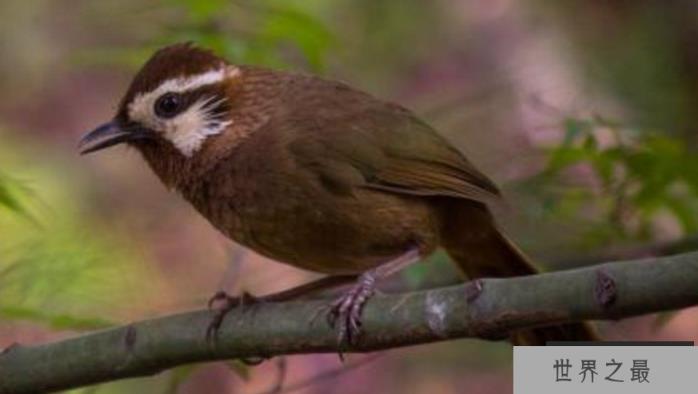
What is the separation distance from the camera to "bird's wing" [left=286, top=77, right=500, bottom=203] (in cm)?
378

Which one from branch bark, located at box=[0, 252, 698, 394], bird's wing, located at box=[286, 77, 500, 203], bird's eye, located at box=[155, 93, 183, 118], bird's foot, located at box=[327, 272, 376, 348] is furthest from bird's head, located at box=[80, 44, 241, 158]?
bird's foot, located at box=[327, 272, 376, 348]

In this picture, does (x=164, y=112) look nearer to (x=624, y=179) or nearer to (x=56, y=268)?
(x=56, y=268)

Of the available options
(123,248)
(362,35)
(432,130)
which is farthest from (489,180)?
(362,35)

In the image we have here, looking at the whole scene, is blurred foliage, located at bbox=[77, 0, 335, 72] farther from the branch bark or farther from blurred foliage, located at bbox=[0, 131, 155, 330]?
the branch bark

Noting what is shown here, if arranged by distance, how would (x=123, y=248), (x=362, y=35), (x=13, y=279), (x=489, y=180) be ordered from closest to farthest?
(x=489, y=180) → (x=13, y=279) → (x=123, y=248) → (x=362, y=35)

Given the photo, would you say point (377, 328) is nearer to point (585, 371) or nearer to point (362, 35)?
point (585, 371)

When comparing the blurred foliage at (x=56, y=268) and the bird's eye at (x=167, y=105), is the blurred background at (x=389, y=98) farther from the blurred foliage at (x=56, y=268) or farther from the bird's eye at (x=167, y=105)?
the bird's eye at (x=167, y=105)

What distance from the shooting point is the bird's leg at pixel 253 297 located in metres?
3.34

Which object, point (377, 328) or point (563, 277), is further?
point (377, 328)

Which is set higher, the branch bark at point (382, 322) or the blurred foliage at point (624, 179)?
the blurred foliage at point (624, 179)

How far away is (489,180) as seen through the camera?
156 inches

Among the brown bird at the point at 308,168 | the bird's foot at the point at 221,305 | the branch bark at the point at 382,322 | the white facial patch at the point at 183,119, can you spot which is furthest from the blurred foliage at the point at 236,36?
the branch bark at the point at 382,322

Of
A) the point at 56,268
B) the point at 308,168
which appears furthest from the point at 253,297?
the point at 56,268

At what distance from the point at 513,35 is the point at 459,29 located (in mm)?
317
